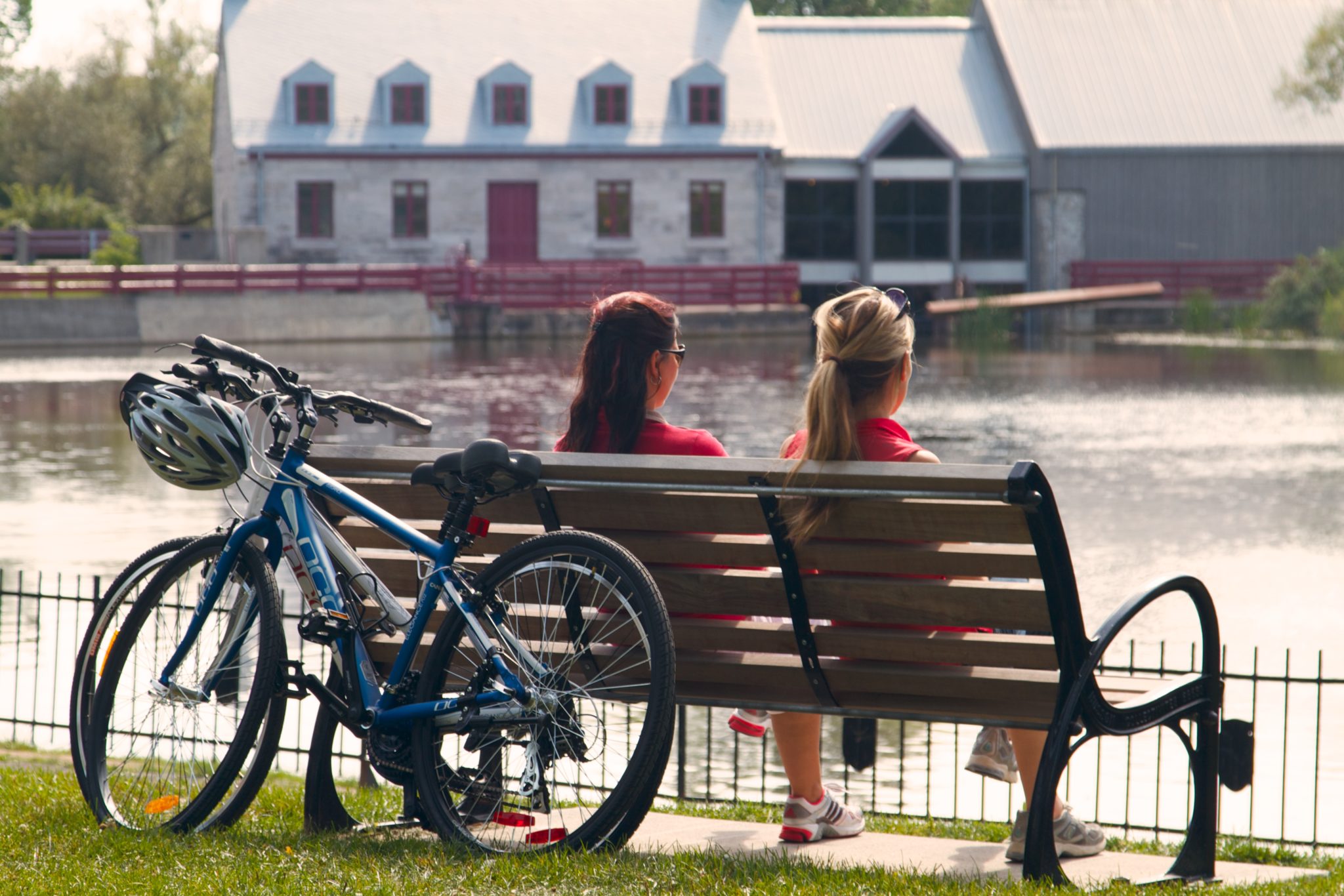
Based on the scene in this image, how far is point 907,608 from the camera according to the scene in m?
4.01

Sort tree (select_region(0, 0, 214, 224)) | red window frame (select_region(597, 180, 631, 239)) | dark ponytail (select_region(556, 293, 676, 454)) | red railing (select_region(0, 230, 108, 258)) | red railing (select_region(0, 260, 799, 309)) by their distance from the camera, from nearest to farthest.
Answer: dark ponytail (select_region(556, 293, 676, 454)) → red railing (select_region(0, 260, 799, 309)) → red railing (select_region(0, 230, 108, 258)) → red window frame (select_region(597, 180, 631, 239)) → tree (select_region(0, 0, 214, 224))

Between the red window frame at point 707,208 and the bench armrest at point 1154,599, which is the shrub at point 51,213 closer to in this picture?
the red window frame at point 707,208

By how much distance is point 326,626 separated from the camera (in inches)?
164

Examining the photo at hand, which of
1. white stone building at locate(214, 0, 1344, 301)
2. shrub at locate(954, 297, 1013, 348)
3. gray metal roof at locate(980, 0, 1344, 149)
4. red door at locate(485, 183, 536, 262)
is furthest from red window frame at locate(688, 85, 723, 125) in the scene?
shrub at locate(954, 297, 1013, 348)

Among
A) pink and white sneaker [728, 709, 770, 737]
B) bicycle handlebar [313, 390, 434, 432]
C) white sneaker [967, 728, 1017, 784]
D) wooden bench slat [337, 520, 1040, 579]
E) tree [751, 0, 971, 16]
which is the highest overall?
tree [751, 0, 971, 16]

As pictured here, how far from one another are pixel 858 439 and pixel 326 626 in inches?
54.9

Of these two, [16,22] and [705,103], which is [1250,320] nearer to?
[705,103]

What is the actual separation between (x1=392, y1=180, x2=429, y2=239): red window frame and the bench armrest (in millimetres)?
44462

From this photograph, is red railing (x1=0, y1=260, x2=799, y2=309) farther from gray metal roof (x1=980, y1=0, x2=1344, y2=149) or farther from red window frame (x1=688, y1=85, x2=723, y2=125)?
gray metal roof (x1=980, y1=0, x2=1344, y2=149)

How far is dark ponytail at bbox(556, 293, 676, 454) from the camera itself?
4578 millimetres

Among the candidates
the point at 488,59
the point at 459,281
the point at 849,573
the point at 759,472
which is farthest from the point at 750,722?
the point at 488,59

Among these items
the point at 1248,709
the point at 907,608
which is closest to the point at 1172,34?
the point at 1248,709

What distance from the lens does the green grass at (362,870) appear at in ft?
12.2

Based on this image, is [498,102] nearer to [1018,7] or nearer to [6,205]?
[1018,7]
